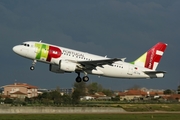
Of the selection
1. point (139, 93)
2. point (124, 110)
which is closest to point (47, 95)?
point (124, 110)

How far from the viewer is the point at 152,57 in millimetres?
75062

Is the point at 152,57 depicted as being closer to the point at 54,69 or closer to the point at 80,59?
the point at 80,59

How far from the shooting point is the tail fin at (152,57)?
2908 inches

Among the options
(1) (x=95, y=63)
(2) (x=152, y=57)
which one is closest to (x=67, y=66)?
(1) (x=95, y=63)

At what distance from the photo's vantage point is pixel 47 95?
5271 inches

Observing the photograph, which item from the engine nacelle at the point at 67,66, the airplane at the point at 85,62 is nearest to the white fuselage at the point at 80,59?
the airplane at the point at 85,62

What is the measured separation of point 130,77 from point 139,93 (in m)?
121

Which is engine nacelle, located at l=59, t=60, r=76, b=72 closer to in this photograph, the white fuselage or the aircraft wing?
the white fuselage

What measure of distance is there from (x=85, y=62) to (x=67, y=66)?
8.49ft

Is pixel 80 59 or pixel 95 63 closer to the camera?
pixel 95 63

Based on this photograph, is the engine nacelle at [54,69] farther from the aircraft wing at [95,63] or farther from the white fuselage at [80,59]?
the aircraft wing at [95,63]

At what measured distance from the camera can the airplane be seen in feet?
211

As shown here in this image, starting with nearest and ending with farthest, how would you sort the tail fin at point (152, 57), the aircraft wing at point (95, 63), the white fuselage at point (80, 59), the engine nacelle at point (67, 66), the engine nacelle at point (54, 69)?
the white fuselage at point (80, 59) → the engine nacelle at point (67, 66) → the aircraft wing at point (95, 63) → the engine nacelle at point (54, 69) → the tail fin at point (152, 57)

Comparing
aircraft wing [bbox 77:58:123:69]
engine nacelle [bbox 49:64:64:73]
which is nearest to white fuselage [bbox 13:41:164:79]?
aircraft wing [bbox 77:58:123:69]
